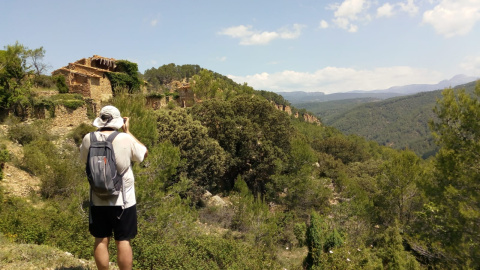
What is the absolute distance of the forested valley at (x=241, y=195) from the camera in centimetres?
665

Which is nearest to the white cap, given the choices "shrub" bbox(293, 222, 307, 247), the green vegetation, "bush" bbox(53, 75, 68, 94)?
"shrub" bbox(293, 222, 307, 247)

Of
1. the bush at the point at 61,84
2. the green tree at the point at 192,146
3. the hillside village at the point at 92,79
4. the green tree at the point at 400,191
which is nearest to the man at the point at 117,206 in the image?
the green tree at the point at 192,146

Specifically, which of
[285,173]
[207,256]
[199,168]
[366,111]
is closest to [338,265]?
[207,256]

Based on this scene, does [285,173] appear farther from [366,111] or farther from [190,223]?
[366,111]

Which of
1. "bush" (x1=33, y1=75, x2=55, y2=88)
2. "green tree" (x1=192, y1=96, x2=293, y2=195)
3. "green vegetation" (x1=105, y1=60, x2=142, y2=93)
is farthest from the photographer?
"green vegetation" (x1=105, y1=60, x2=142, y2=93)

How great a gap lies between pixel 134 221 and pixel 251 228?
37.0 feet

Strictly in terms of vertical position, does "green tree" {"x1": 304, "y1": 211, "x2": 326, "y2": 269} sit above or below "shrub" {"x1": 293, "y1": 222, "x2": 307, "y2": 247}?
above

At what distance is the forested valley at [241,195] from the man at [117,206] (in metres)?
2.40

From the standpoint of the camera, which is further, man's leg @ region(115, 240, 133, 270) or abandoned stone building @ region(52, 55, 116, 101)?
abandoned stone building @ region(52, 55, 116, 101)

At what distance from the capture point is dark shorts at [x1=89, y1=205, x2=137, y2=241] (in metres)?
2.46

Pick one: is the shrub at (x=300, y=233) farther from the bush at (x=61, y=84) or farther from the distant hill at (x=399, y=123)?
the distant hill at (x=399, y=123)

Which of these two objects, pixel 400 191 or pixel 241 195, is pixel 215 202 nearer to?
pixel 241 195

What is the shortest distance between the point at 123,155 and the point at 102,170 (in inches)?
9.4

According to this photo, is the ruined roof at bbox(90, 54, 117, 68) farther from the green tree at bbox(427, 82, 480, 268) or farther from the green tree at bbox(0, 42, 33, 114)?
the green tree at bbox(427, 82, 480, 268)
